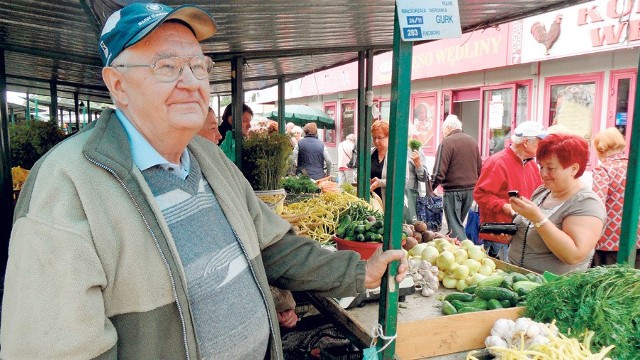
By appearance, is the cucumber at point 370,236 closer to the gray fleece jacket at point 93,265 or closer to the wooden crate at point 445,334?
the wooden crate at point 445,334

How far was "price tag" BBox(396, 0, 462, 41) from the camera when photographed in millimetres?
1710

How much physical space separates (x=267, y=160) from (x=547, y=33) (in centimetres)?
688

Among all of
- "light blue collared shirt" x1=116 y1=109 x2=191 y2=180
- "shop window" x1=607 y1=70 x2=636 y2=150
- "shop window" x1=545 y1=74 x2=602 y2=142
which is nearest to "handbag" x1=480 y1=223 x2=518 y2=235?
"light blue collared shirt" x1=116 y1=109 x2=191 y2=180

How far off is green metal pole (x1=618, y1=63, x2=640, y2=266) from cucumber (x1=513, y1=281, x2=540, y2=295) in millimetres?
489

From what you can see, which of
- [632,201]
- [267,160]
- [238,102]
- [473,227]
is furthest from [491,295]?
[473,227]

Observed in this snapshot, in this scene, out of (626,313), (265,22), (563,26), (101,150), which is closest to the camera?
(101,150)

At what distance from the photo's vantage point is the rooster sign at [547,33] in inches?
331

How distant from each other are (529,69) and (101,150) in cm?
963

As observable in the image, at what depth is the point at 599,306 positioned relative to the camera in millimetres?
1936

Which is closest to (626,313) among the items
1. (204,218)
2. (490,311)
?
(490,311)

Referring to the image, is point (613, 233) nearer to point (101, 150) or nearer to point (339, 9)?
point (339, 9)

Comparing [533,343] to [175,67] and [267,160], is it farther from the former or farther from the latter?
[267,160]

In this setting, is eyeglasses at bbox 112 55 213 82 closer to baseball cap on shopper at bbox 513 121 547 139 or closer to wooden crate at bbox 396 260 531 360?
wooden crate at bbox 396 260 531 360

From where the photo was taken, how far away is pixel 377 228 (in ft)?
8.58
